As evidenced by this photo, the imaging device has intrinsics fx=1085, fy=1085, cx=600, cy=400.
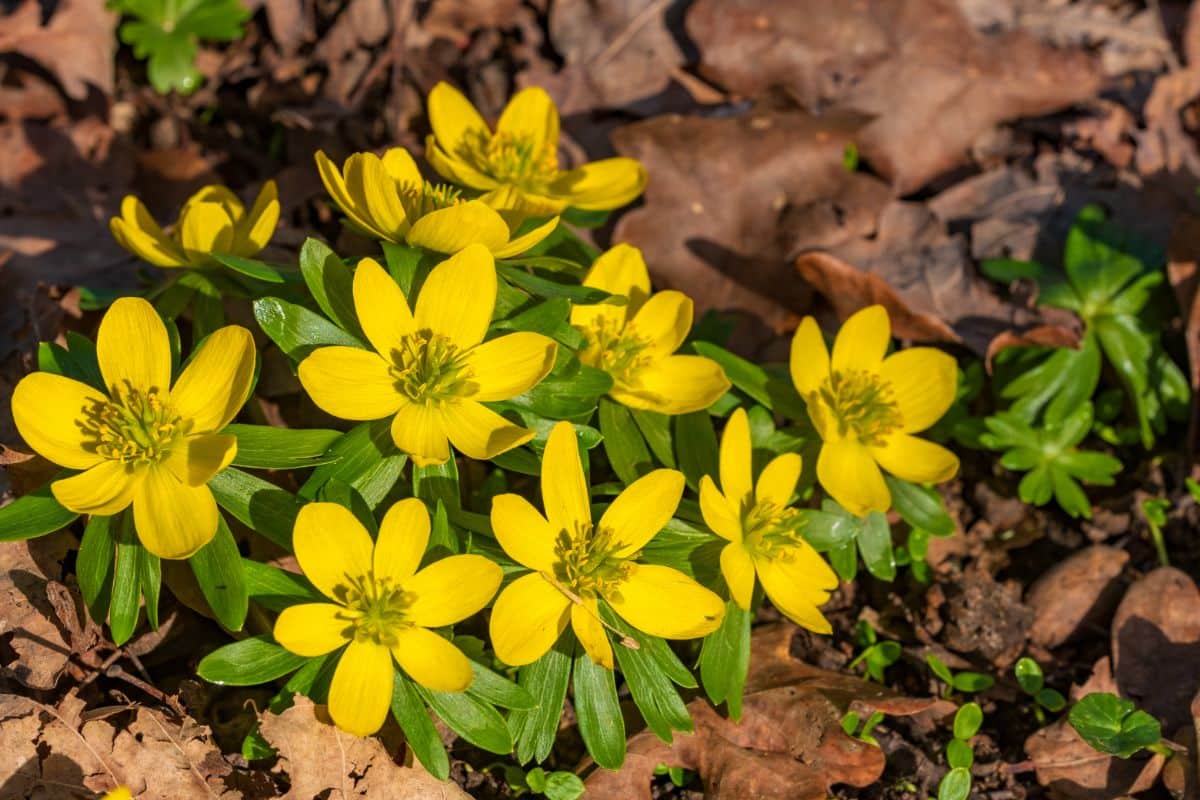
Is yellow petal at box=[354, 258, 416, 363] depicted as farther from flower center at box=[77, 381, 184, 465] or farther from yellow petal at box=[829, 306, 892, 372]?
yellow petal at box=[829, 306, 892, 372]

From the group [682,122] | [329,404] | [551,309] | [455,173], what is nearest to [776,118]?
[682,122]

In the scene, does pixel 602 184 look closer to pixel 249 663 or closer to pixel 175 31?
pixel 249 663

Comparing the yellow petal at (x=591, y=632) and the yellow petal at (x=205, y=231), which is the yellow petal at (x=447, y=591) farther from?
the yellow petal at (x=205, y=231)

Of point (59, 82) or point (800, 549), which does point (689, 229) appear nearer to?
point (800, 549)

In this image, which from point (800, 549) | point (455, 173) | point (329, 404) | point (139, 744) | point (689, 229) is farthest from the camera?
point (689, 229)

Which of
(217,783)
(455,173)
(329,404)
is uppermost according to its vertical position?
(455,173)

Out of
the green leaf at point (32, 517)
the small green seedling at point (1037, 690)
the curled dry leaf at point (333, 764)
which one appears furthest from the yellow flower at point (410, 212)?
the small green seedling at point (1037, 690)
